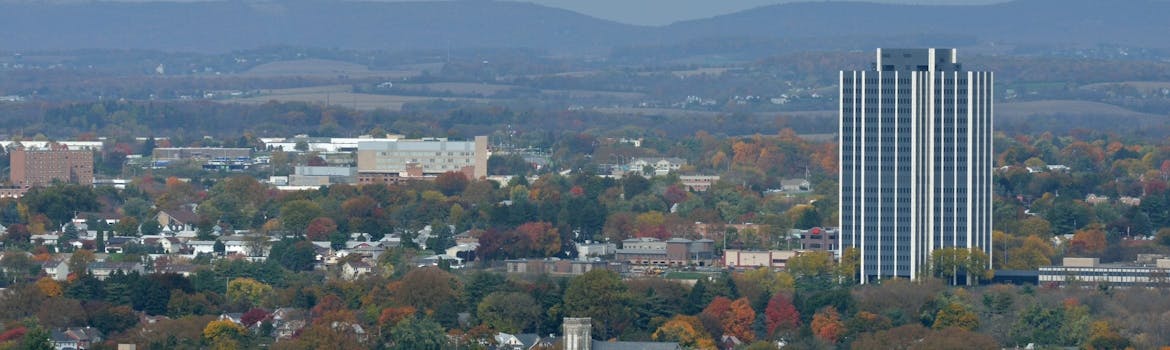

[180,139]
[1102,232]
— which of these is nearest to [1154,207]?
[1102,232]

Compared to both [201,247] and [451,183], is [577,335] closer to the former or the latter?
[201,247]

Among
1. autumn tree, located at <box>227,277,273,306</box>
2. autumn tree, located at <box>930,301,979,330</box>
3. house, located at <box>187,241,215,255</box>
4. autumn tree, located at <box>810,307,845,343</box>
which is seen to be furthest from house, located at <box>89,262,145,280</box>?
autumn tree, located at <box>930,301,979,330</box>

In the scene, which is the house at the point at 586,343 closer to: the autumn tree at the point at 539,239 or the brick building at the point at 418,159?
the autumn tree at the point at 539,239

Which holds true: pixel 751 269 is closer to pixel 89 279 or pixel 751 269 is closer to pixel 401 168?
pixel 89 279

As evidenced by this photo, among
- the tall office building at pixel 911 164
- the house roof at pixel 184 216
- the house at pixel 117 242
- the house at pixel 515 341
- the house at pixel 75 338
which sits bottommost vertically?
the house at pixel 515 341

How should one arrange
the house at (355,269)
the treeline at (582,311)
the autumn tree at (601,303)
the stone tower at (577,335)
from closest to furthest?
the stone tower at (577,335)
the treeline at (582,311)
the autumn tree at (601,303)
the house at (355,269)

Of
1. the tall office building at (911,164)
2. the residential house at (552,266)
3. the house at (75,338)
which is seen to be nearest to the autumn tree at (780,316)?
the tall office building at (911,164)
